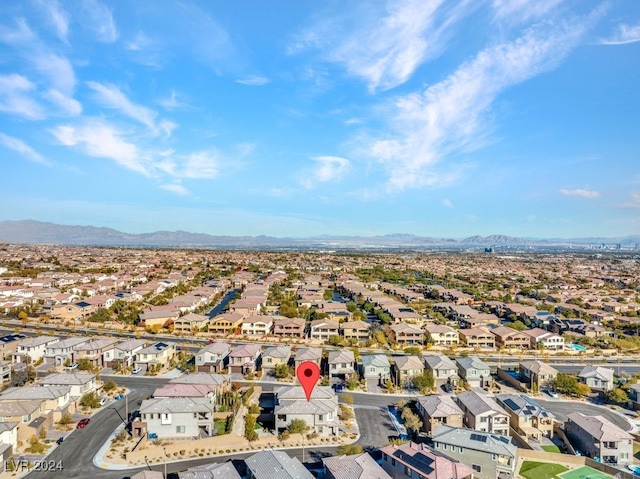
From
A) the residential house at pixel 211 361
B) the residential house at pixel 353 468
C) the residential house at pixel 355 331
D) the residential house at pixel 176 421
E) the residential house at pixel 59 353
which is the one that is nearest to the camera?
the residential house at pixel 353 468

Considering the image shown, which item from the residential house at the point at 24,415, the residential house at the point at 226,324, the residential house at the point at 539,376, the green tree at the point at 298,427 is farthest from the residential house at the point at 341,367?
the residential house at the point at 226,324

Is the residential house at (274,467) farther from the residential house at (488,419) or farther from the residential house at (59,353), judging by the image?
the residential house at (59,353)

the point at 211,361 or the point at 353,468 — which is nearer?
the point at 353,468

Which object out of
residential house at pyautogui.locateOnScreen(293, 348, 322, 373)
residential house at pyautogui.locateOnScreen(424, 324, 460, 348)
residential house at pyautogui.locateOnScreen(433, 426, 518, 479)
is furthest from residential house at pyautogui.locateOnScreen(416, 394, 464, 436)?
residential house at pyautogui.locateOnScreen(424, 324, 460, 348)

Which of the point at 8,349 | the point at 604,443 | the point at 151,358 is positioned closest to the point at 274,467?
the point at 604,443

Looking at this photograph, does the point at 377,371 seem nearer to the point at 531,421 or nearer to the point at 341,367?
the point at 341,367
